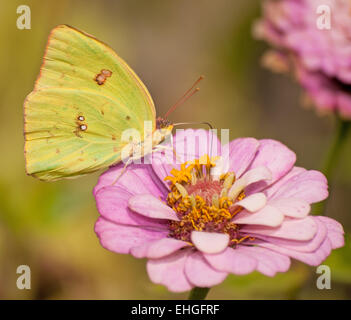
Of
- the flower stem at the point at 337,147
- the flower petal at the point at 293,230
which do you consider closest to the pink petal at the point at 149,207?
the flower petal at the point at 293,230

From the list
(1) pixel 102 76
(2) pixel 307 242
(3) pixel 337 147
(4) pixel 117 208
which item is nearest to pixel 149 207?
(4) pixel 117 208

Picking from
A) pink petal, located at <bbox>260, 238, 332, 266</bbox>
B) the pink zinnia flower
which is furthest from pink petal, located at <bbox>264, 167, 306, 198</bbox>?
pink petal, located at <bbox>260, 238, 332, 266</bbox>

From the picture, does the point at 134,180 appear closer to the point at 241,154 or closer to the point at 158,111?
the point at 241,154

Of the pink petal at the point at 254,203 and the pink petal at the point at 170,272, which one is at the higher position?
the pink petal at the point at 254,203

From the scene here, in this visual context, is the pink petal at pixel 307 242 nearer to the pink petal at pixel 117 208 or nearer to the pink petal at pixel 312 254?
the pink petal at pixel 312 254

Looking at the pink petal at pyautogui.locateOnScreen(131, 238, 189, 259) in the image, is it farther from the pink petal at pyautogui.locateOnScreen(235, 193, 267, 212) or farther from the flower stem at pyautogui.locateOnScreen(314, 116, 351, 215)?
the flower stem at pyautogui.locateOnScreen(314, 116, 351, 215)

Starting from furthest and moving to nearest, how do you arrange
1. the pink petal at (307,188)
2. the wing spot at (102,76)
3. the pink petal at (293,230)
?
the wing spot at (102,76) → the pink petal at (307,188) → the pink petal at (293,230)

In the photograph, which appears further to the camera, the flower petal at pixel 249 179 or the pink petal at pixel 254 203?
the flower petal at pixel 249 179

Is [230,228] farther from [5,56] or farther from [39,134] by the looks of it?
[5,56]
